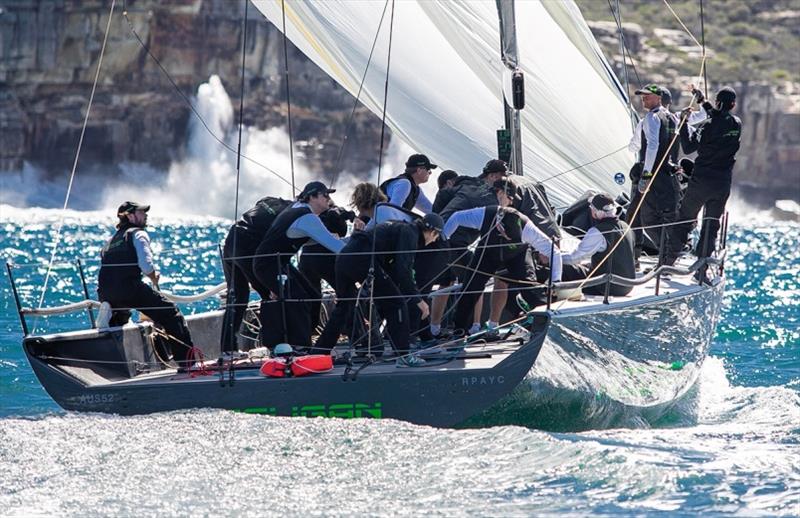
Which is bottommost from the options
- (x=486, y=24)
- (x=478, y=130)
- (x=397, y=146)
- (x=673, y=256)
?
(x=673, y=256)

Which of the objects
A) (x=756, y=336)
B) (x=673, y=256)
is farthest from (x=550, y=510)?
(x=756, y=336)

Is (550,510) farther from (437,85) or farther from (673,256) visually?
(437,85)

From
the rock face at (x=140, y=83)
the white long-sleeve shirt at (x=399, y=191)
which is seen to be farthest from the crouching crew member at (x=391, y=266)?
the rock face at (x=140, y=83)

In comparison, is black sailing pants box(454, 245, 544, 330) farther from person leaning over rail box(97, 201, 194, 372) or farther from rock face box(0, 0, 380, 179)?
rock face box(0, 0, 380, 179)

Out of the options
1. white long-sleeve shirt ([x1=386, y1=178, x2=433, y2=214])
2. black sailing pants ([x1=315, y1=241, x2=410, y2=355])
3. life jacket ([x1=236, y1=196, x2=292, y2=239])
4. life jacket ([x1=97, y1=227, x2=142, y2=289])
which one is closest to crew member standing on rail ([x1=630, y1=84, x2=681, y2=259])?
white long-sleeve shirt ([x1=386, y1=178, x2=433, y2=214])

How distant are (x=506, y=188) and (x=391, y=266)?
3.94 ft

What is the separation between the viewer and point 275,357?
10094 mm

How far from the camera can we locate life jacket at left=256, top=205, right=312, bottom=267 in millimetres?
10133

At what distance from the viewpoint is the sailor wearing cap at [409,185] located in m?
11.0

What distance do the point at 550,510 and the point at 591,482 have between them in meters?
0.58

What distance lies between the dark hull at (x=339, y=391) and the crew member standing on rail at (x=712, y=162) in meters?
2.69

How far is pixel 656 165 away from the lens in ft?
39.7

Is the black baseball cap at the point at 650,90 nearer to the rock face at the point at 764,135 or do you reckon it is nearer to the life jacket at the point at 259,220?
the life jacket at the point at 259,220

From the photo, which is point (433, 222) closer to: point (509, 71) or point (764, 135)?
point (509, 71)
